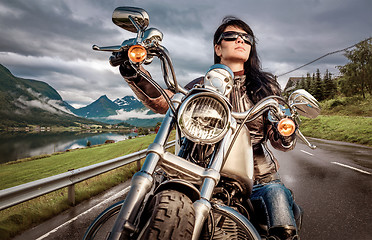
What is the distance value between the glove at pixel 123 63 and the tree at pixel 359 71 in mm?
49487

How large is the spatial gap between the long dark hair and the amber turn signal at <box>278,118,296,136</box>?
88cm

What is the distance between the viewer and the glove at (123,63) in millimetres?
1434

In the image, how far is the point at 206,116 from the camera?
126 centimetres

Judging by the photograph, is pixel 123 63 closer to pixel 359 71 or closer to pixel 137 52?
pixel 137 52

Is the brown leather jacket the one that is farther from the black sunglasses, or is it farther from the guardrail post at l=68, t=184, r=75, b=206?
the guardrail post at l=68, t=184, r=75, b=206

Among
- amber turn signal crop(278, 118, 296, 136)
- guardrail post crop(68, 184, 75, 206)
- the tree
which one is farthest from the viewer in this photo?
the tree

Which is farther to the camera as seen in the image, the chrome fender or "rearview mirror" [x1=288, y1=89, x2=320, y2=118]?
"rearview mirror" [x1=288, y1=89, x2=320, y2=118]

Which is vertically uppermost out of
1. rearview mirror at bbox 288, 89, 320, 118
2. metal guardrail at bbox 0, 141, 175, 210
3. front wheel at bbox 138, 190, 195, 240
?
rearview mirror at bbox 288, 89, 320, 118

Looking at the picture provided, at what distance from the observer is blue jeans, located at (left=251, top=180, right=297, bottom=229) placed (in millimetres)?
1548

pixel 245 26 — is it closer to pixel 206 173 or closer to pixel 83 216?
pixel 206 173

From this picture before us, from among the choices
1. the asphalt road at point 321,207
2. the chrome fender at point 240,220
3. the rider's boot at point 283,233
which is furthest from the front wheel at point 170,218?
the asphalt road at point 321,207

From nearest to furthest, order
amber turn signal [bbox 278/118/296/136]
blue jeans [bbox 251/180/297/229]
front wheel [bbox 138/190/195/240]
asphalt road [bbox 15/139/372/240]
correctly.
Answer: front wheel [bbox 138/190/195/240], amber turn signal [bbox 278/118/296/136], blue jeans [bbox 251/180/297/229], asphalt road [bbox 15/139/372/240]

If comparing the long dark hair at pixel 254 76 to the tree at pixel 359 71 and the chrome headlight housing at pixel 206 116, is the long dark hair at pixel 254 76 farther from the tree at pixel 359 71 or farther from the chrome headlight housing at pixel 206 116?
the tree at pixel 359 71

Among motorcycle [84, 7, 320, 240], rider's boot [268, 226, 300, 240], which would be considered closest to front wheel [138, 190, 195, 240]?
motorcycle [84, 7, 320, 240]
